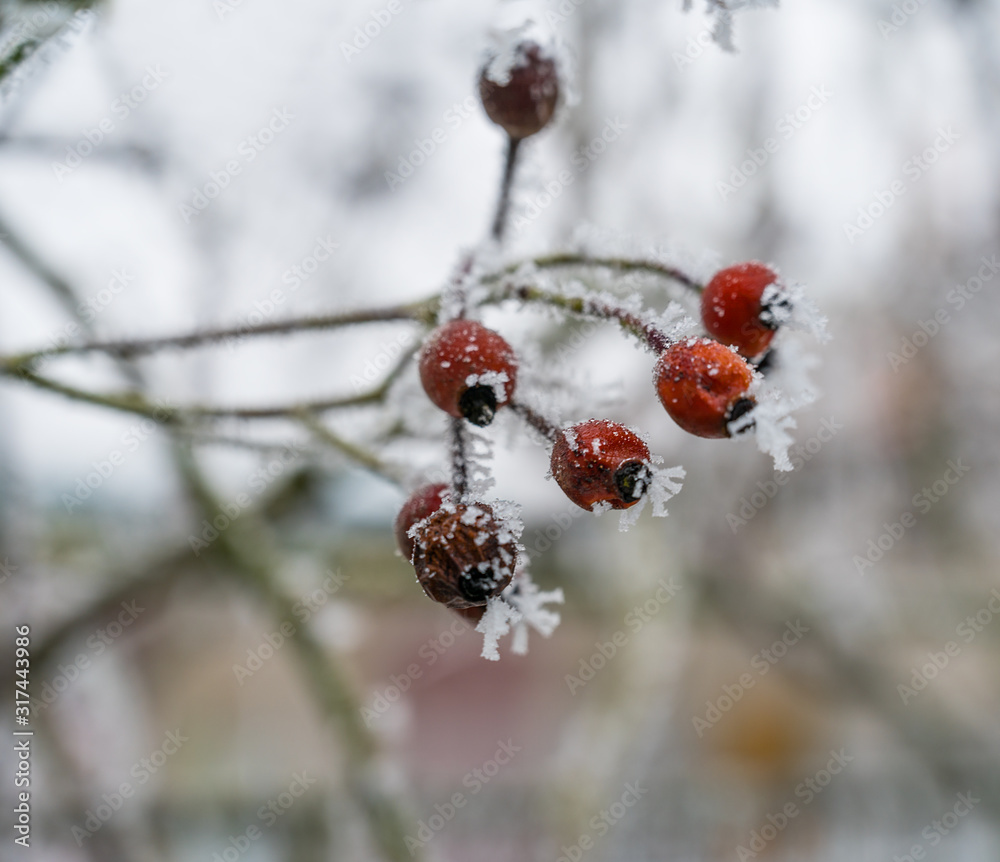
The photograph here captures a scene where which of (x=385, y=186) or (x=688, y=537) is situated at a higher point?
(x=385, y=186)

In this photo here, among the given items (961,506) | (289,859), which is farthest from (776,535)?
(289,859)

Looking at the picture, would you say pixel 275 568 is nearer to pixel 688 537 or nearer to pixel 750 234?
pixel 688 537

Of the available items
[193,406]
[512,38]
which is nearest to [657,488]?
[512,38]

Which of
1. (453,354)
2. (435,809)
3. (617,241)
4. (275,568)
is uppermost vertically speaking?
(435,809)

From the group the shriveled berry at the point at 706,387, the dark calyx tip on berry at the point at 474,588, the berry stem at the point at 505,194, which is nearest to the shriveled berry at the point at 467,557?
the dark calyx tip on berry at the point at 474,588

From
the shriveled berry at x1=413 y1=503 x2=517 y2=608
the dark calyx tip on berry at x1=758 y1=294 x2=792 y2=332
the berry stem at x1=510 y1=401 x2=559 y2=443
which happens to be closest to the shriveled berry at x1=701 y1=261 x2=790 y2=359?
the dark calyx tip on berry at x1=758 y1=294 x2=792 y2=332

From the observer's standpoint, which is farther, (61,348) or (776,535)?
(776,535)

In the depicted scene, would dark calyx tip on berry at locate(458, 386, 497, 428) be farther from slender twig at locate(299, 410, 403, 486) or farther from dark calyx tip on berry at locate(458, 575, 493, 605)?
slender twig at locate(299, 410, 403, 486)
